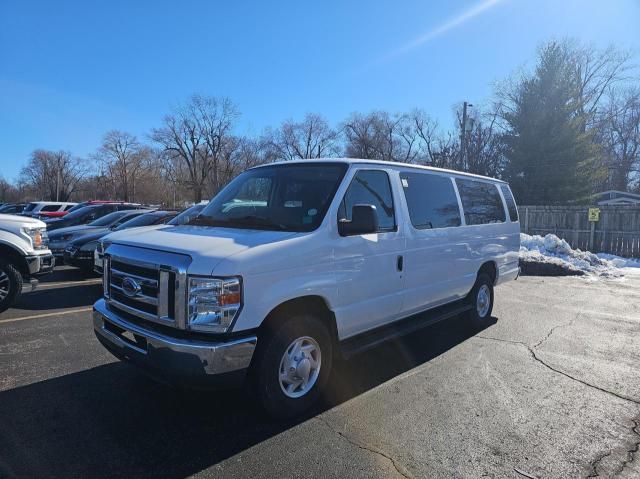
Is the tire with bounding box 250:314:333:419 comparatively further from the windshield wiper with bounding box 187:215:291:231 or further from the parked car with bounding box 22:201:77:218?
the parked car with bounding box 22:201:77:218

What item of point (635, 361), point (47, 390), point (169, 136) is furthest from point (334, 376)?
point (169, 136)

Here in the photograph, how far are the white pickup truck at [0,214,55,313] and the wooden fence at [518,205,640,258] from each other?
62.4 feet

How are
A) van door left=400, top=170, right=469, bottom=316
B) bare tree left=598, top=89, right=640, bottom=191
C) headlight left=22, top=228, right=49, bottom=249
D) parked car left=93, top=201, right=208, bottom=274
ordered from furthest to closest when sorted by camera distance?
bare tree left=598, top=89, right=640, bottom=191 < headlight left=22, top=228, right=49, bottom=249 < van door left=400, top=170, right=469, bottom=316 < parked car left=93, top=201, right=208, bottom=274

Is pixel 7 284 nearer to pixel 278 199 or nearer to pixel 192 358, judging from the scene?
pixel 278 199

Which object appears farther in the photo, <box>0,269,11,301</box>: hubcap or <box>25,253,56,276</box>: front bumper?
<box>25,253,56,276</box>: front bumper

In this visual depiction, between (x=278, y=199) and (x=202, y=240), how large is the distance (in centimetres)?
103

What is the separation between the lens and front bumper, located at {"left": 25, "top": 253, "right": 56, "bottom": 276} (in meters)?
6.77

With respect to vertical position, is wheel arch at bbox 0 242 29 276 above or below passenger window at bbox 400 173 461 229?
below

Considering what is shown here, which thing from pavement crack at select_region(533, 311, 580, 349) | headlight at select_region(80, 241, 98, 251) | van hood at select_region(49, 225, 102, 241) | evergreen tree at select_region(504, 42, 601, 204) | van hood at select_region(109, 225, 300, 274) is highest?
evergreen tree at select_region(504, 42, 601, 204)

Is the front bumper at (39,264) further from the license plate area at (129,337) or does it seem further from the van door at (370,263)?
the van door at (370,263)

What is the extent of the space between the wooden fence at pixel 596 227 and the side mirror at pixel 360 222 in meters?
17.4

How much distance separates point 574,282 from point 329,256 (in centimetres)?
1014

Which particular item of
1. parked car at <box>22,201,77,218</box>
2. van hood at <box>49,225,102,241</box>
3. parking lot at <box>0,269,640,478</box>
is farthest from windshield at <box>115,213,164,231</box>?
parked car at <box>22,201,77,218</box>

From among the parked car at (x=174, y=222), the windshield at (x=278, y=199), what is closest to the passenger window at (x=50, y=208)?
the parked car at (x=174, y=222)
